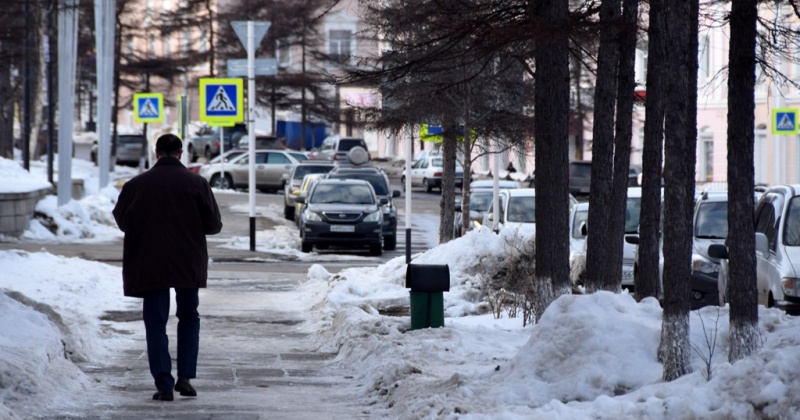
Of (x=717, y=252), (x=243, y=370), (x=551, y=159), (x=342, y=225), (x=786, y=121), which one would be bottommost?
(x=243, y=370)

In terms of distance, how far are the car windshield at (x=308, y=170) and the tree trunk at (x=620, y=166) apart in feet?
91.9

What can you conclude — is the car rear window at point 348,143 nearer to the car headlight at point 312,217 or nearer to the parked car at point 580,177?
the parked car at point 580,177

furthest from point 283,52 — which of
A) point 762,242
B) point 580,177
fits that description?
point 762,242

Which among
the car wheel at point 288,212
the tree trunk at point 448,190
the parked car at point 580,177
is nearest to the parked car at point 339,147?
the parked car at point 580,177

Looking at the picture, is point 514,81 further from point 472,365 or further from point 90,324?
point 472,365

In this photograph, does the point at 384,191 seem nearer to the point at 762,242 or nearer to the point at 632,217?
the point at 632,217

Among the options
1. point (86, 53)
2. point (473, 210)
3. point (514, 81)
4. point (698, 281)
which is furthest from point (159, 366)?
point (86, 53)

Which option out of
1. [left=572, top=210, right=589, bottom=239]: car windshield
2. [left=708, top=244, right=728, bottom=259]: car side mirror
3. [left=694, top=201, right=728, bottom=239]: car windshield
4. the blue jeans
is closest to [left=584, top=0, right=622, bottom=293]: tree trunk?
[left=708, top=244, right=728, bottom=259]: car side mirror

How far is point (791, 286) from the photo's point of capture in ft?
45.9

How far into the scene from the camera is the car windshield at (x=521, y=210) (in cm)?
2620

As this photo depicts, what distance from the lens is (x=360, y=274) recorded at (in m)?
19.8

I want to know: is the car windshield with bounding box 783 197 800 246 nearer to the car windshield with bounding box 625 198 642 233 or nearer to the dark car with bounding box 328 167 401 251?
the car windshield with bounding box 625 198 642 233

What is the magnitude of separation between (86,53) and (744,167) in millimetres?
55365

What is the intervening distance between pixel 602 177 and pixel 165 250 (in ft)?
17.3
